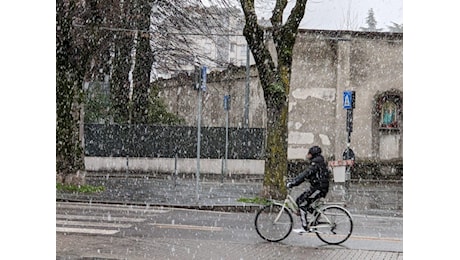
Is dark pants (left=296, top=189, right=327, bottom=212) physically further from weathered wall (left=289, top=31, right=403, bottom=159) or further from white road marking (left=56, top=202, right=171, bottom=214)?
weathered wall (left=289, top=31, right=403, bottom=159)

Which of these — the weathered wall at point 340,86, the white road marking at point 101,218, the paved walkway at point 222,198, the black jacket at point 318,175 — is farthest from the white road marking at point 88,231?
the weathered wall at point 340,86

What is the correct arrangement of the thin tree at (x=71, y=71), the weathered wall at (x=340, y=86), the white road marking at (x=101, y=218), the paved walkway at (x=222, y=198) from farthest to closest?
the weathered wall at (x=340, y=86) → the thin tree at (x=71, y=71) → the white road marking at (x=101, y=218) → the paved walkway at (x=222, y=198)

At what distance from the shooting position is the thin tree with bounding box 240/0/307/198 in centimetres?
1516

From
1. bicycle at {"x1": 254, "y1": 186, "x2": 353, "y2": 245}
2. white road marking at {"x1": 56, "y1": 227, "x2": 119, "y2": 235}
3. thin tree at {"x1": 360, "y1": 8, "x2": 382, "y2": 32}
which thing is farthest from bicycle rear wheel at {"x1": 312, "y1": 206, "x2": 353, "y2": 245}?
thin tree at {"x1": 360, "y1": 8, "x2": 382, "y2": 32}

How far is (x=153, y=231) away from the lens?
10.9 metres

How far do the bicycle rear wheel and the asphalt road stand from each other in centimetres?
14

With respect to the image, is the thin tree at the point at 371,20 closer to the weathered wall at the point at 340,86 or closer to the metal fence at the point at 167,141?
the weathered wall at the point at 340,86

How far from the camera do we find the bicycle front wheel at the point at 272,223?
1044cm

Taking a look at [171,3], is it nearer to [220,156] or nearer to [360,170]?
[220,156]

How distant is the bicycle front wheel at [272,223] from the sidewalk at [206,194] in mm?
4246

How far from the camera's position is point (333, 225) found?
1050cm
